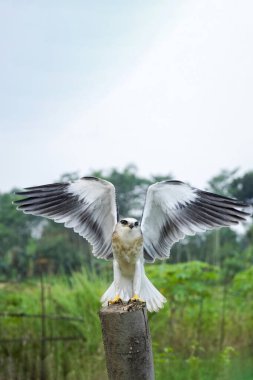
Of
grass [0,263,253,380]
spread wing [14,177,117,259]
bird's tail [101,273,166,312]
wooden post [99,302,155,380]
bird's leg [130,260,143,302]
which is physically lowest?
grass [0,263,253,380]

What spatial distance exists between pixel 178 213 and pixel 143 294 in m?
0.52

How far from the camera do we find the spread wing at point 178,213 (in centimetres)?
347

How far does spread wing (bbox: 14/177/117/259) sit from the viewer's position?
354cm

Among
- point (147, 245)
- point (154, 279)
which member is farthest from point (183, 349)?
point (147, 245)

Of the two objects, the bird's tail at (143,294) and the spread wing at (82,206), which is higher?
the spread wing at (82,206)

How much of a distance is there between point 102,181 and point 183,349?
4.05 meters

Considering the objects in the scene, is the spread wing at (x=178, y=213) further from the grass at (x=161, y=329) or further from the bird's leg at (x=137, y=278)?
the grass at (x=161, y=329)

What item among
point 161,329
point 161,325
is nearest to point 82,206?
point 161,325

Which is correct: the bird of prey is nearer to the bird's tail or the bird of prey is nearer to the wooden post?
the bird's tail

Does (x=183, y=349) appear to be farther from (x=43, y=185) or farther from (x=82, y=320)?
(x=43, y=185)

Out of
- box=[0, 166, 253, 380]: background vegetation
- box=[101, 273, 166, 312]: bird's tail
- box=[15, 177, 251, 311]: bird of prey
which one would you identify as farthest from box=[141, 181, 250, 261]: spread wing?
box=[0, 166, 253, 380]: background vegetation

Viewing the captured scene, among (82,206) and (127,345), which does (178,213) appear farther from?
(127,345)

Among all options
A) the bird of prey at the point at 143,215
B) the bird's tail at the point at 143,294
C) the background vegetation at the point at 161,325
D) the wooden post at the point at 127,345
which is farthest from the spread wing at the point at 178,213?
the background vegetation at the point at 161,325

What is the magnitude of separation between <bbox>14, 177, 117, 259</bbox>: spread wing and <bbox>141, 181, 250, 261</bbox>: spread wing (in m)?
0.23
